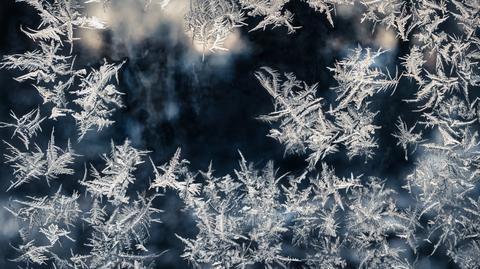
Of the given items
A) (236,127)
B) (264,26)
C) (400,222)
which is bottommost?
(400,222)

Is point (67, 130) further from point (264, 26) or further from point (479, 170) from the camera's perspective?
point (479, 170)

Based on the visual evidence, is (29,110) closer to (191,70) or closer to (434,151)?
(191,70)

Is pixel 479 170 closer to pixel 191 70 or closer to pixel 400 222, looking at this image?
pixel 400 222

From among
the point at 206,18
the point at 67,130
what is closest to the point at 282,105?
the point at 206,18

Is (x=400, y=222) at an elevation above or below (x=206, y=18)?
below

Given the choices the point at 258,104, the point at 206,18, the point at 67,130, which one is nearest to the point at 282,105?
the point at 258,104

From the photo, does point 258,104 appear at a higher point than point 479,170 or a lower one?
higher
